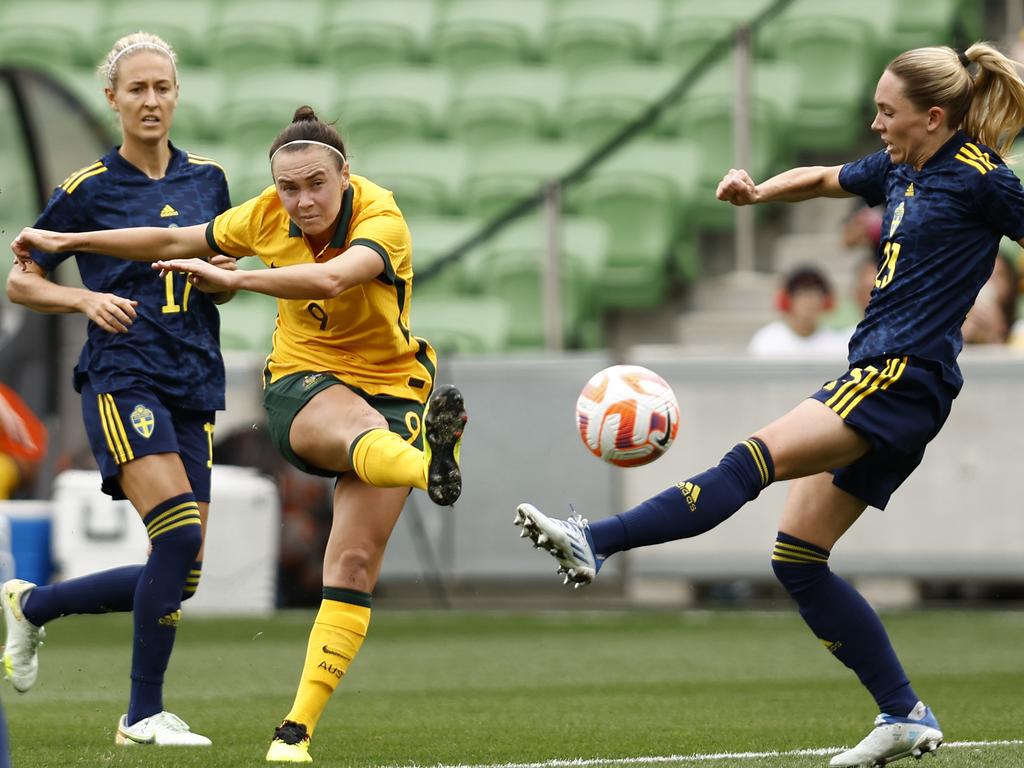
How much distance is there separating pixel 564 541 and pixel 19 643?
8.46ft

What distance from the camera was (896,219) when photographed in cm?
517

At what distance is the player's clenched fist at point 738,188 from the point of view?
17.9 ft

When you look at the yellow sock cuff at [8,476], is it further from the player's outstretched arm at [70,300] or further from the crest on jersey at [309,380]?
the crest on jersey at [309,380]

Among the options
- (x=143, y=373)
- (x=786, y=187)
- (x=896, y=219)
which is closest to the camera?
(x=896, y=219)

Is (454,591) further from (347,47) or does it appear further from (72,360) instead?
(347,47)

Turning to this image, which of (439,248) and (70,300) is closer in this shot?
(70,300)

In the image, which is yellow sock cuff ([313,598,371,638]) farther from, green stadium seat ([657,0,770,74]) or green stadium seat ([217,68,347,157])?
green stadium seat ([217,68,347,157])

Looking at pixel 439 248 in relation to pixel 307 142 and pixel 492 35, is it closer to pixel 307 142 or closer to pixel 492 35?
pixel 492 35

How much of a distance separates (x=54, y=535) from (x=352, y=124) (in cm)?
528

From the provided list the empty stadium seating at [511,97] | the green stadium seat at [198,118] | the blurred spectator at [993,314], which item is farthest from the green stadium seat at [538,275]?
the green stadium seat at [198,118]

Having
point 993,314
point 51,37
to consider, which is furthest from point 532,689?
point 51,37

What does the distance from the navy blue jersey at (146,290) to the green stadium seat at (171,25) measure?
417 inches

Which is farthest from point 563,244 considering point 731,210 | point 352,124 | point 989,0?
point 989,0

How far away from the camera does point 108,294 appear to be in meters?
5.96
